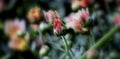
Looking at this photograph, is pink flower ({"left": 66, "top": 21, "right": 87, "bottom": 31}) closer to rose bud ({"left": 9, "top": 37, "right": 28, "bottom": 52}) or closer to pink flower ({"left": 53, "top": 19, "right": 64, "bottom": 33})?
pink flower ({"left": 53, "top": 19, "right": 64, "bottom": 33})

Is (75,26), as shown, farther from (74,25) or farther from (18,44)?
(18,44)

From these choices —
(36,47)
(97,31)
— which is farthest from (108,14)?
(36,47)

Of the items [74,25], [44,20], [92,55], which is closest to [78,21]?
[74,25]

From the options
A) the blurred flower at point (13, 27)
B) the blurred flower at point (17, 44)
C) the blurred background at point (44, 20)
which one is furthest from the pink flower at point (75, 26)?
the blurred flower at point (13, 27)

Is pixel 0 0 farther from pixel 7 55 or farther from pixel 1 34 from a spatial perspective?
pixel 7 55

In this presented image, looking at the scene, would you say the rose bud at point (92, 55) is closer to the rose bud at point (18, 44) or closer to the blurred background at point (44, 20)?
the blurred background at point (44, 20)

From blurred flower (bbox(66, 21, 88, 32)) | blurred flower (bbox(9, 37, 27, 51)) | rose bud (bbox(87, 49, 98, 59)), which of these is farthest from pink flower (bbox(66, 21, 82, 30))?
blurred flower (bbox(9, 37, 27, 51))

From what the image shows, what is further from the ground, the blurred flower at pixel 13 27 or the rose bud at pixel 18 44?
the blurred flower at pixel 13 27

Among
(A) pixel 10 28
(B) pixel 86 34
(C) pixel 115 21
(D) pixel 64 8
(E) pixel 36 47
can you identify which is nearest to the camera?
(B) pixel 86 34
